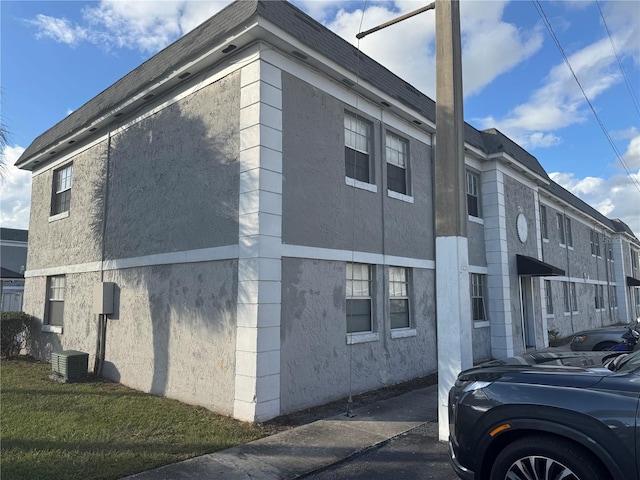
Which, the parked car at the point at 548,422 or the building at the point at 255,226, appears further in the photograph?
the building at the point at 255,226

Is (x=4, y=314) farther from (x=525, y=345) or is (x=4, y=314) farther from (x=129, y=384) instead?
(x=525, y=345)

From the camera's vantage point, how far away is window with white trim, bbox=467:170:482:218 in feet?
45.4

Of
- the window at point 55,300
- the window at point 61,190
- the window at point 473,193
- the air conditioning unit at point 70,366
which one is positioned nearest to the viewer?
the air conditioning unit at point 70,366

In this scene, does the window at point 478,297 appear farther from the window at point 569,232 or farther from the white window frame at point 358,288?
the window at point 569,232

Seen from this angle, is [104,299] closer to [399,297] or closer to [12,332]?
[12,332]

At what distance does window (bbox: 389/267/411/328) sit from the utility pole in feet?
12.4

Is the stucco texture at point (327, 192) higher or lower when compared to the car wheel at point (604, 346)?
higher

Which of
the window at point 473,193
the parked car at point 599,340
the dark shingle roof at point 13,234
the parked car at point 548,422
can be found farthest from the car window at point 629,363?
the dark shingle roof at point 13,234

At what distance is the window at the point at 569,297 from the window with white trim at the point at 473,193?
8.81 meters

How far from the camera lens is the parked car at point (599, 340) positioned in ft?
35.6

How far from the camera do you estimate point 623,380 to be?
3328 millimetres

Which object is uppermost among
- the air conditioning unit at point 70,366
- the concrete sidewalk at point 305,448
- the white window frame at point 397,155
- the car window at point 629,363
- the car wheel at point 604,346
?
the white window frame at point 397,155

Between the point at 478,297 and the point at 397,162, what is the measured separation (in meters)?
5.17

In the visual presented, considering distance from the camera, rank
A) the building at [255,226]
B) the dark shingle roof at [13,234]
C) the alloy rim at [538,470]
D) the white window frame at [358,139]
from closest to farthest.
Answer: the alloy rim at [538,470]
the building at [255,226]
the white window frame at [358,139]
the dark shingle roof at [13,234]
